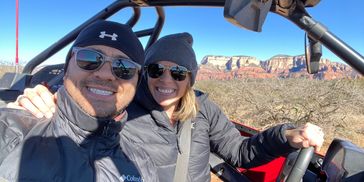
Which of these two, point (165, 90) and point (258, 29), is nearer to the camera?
point (258, 29)

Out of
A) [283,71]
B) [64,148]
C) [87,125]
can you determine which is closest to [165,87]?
[87,125]

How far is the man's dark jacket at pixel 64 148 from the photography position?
133 cm

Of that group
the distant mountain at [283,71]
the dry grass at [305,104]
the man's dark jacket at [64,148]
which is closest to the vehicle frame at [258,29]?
the distant mountain at [283,71]

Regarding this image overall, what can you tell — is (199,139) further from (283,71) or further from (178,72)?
(283,71)

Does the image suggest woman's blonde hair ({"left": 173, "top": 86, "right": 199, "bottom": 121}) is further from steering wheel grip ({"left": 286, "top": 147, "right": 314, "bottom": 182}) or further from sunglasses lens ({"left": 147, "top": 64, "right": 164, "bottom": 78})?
steering wheel grip ({"left": 286, "top": 147, "right": 314, "bottom": 182})

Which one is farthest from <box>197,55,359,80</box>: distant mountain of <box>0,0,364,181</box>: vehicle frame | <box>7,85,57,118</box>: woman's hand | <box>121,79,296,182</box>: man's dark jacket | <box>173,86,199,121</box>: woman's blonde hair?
<box>7,85,57,118</box>: woman's hand

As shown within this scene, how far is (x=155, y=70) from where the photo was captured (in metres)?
2.61

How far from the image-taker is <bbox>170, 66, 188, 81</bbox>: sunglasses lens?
261 cm

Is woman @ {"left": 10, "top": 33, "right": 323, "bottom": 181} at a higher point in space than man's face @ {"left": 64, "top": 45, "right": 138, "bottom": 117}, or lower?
lower

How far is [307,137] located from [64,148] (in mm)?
1221

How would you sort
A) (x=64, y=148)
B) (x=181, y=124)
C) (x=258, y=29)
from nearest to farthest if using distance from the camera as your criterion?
1. (x=258, y=29)
2. (x=64, y=148)
3. (x=181, y=124)

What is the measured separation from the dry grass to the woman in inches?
229

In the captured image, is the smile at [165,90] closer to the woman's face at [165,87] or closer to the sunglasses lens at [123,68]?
the woman's face at [165,87]

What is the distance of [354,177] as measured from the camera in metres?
1.71
